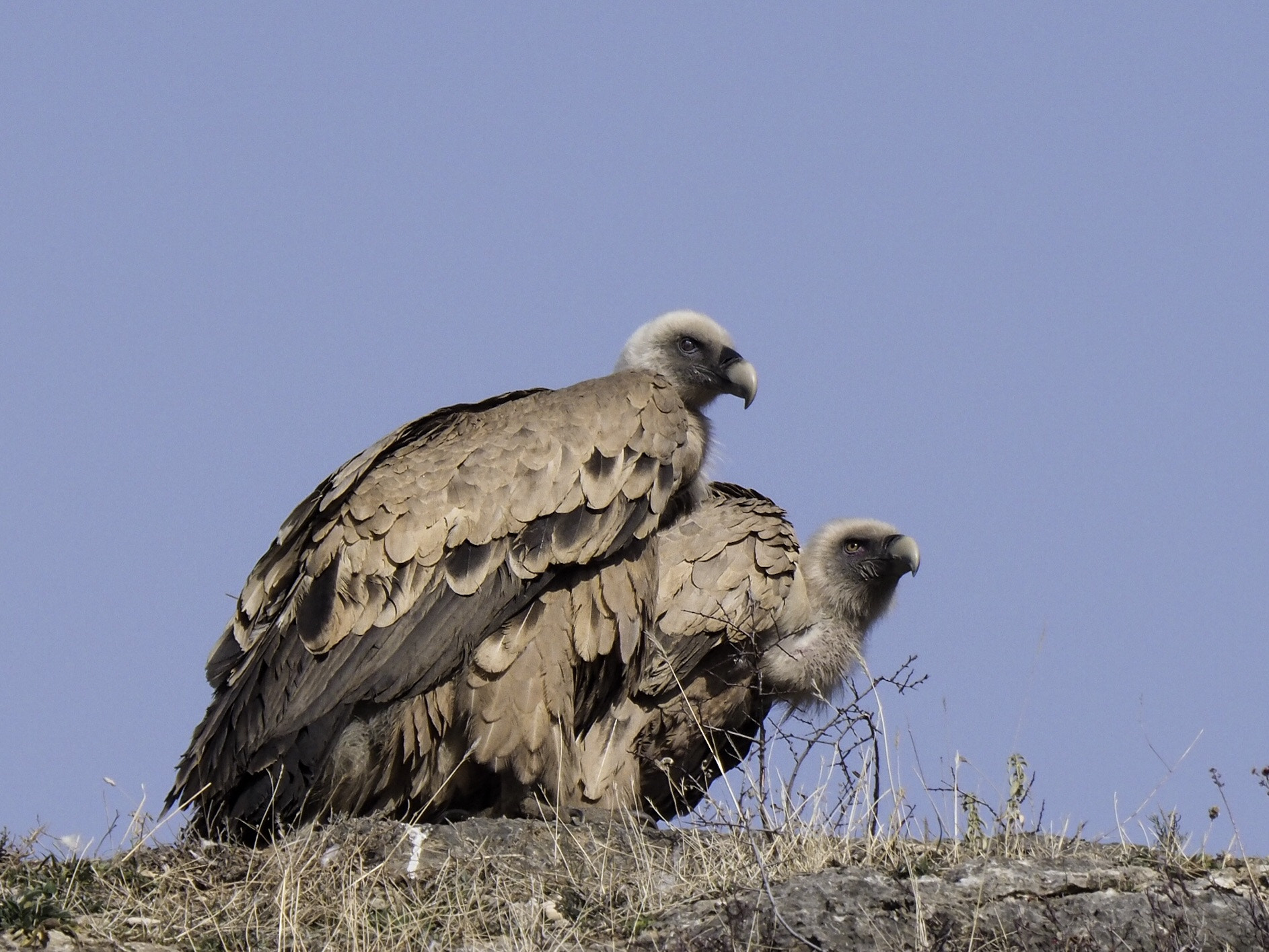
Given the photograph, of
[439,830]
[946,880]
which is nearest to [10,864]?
[439,830]

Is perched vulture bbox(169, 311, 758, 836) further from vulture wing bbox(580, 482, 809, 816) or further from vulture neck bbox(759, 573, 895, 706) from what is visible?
vulture neck bbox(759, 573, 895, 706)

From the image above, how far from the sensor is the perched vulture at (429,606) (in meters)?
7.51

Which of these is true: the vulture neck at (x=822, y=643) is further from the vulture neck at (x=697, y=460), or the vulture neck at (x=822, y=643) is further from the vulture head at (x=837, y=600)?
the vulture neck at (x=697, y=460)

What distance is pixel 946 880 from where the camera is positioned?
6.18m

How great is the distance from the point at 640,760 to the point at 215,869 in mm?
2448

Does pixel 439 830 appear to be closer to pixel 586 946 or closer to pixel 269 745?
pixel 269 745

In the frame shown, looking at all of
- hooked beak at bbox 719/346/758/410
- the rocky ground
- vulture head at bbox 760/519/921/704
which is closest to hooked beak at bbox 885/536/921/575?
vulture head at bbox 760/519/921/704

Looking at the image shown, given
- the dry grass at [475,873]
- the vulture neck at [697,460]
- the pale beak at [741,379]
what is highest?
the pale beak at [741,379]

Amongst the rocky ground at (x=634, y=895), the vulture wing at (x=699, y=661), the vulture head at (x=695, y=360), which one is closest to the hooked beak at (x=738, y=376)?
the vulture head at (x=695, y=360)

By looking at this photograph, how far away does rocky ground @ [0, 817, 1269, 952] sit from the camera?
19.0ft

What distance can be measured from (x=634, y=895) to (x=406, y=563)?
1.95m

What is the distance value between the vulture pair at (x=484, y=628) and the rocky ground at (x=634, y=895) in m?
0.61

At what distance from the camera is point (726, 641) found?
8.81 m

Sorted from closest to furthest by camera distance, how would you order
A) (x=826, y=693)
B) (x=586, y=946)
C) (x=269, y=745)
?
(x=586, y=946), (x=269, y=745), (x=826, y=693)
